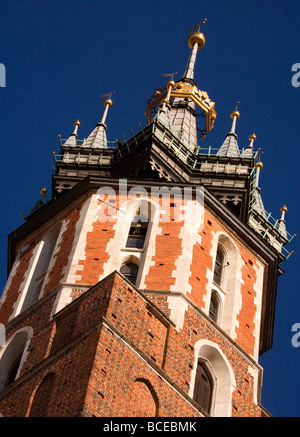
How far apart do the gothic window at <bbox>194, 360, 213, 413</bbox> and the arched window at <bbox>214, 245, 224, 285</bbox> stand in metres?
4.33

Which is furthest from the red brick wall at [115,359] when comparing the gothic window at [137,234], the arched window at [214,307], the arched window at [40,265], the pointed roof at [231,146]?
the pointed roof at [231,146]

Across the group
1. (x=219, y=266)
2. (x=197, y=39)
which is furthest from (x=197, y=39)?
(x=219, y=266)

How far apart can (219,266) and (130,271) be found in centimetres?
355

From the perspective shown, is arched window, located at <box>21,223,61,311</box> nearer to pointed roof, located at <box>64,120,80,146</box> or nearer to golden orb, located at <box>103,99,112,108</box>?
pointed roof, located at <box>64,120,80,146</box>

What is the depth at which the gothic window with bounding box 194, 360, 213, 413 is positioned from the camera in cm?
4022

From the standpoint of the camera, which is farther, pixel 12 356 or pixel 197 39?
pixel 197 39

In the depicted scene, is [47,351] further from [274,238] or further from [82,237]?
[274,238]

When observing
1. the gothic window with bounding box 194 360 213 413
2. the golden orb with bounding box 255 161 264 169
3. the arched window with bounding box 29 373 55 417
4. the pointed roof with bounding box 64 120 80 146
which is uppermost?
the golden orb with bounding box 255 161 264 169

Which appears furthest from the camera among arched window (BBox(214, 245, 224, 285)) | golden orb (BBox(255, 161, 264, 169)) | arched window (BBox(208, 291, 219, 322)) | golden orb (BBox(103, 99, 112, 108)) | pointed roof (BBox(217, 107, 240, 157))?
golden orb (BBox(255, 161, 264, 169))

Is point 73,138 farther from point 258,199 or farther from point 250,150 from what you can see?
point 258,199

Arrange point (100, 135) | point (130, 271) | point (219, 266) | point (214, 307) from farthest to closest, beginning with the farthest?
point (100, 135), point (219, 266), point (214, 307), point (130, 271)

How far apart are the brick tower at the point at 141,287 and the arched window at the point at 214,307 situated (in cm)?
3

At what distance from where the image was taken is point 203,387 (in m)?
40.7

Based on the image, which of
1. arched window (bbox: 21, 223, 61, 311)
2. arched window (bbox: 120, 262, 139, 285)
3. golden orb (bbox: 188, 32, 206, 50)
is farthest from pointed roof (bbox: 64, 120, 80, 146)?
golden orb (bbox: 188, 32, 206, 50)
